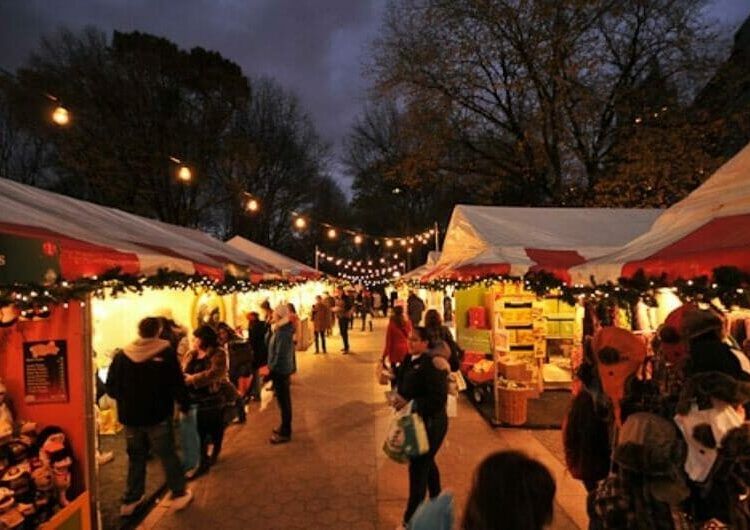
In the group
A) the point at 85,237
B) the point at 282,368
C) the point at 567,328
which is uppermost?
the point at 85,237

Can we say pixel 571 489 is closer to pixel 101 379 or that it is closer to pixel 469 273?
pixel 469 273

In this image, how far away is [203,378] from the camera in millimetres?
5629

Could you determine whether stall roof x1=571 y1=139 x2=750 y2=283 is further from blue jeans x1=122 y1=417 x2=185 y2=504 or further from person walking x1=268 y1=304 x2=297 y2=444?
blue jeans x1=122 y1=417 x2=185 y2=504

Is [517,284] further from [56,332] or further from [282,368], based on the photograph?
[56,332]

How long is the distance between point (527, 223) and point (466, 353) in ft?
8.86

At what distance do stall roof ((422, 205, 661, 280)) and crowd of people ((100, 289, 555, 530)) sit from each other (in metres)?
1.66

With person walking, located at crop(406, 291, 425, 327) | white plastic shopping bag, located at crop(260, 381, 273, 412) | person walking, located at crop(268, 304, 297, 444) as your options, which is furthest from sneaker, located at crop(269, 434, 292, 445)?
person walking, located at crop(406, 291, 425, 327)

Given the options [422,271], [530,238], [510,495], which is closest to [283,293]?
[422,271]

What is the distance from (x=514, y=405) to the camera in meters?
7.24

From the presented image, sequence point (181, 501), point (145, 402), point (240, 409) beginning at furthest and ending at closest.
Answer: point (240, 409) → point (181, 501) → point (145, 402)

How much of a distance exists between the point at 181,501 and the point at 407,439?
2450 mm

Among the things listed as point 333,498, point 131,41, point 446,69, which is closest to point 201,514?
point 333,498

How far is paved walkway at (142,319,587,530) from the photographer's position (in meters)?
4.52

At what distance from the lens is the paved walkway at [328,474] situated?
4.52 m
